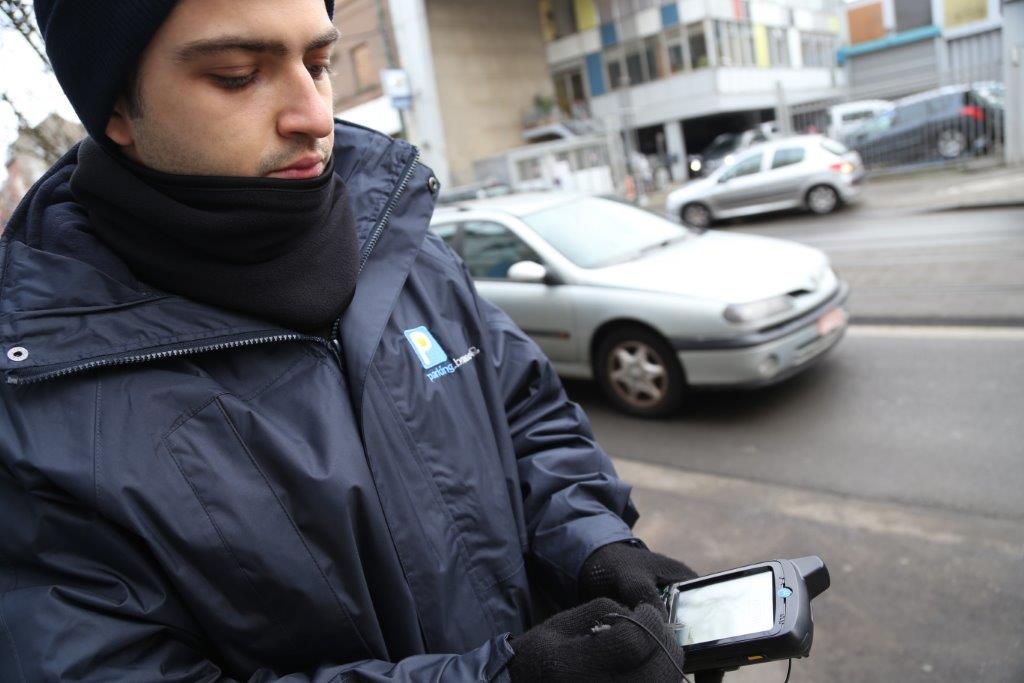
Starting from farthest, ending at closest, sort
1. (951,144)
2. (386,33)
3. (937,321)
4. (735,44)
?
1. (735,44)
2. (386,33)
3. (951,144)
4. (937,321)

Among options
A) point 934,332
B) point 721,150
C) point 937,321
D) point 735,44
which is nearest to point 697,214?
point 937,321

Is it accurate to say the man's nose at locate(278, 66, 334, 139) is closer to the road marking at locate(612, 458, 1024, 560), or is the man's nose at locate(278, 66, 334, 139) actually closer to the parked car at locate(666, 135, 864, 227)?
the road marking at locate(612, 458, 1024, 560)

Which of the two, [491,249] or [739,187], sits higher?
[491,249]

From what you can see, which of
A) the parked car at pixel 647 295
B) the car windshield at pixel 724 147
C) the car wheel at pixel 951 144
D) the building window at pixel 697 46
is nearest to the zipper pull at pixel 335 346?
the parked car at pixel 647 295

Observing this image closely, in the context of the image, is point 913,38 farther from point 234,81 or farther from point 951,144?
point 234,81

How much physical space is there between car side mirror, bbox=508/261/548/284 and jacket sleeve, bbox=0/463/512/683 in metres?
4.78

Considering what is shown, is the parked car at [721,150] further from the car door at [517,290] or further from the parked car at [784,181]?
the car door at [517,290]

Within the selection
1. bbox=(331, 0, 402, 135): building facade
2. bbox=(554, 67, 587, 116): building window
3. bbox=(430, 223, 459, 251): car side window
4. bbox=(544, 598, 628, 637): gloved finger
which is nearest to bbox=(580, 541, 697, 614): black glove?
bbox=(544, 598, 628, 637): gloved finger

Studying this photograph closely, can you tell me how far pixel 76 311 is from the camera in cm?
110

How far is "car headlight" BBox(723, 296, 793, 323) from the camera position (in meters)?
4.93

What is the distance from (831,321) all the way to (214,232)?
504 cm

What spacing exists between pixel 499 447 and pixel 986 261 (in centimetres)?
827

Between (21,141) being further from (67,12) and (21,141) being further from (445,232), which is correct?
(445,232)

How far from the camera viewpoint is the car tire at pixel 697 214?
15.3 metres
